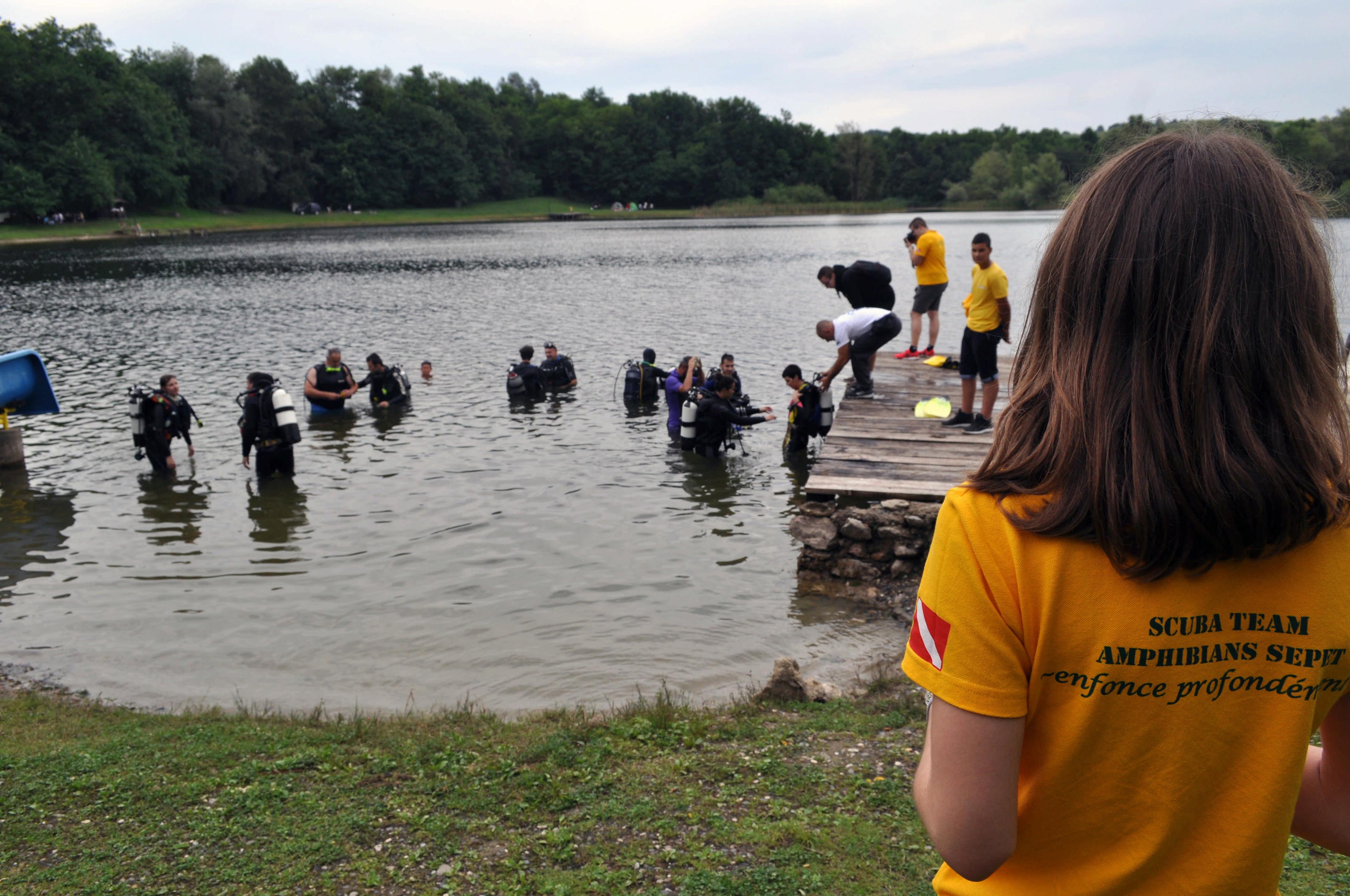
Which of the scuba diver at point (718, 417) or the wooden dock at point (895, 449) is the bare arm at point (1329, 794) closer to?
the wooden dock at point (895, 449)

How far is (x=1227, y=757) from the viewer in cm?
119

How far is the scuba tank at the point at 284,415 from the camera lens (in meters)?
12.4

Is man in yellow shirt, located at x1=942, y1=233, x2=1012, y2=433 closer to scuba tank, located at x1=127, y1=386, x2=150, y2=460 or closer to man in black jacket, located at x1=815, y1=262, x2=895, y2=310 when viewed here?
man in black jacket, located at x1=815, y1=262, x2=895, y2=310

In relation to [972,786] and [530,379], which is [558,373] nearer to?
[530,379]

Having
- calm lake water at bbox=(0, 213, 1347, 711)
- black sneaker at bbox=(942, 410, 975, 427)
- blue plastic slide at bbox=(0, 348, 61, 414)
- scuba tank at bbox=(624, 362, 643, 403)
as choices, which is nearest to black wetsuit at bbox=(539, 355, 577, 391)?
calm lake water at bbox=(0, 213, 1347, 711)

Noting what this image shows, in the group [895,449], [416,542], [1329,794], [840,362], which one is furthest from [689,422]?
[1329,794]

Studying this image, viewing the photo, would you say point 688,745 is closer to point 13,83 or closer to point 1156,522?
point 1156,522

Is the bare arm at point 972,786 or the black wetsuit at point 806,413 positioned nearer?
the bare arm at point 972,786

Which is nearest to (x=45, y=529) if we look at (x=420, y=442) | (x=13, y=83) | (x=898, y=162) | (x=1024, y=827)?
(x=420, y=442)

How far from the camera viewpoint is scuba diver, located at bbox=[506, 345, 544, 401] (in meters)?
18.5

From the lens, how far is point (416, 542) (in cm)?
1086

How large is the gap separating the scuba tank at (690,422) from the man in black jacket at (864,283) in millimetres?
2632

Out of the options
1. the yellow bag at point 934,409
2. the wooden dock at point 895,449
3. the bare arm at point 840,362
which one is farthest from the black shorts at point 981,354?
the bare arm at point 840,362

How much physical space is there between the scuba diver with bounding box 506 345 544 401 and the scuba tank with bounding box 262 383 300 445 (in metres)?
6.17
